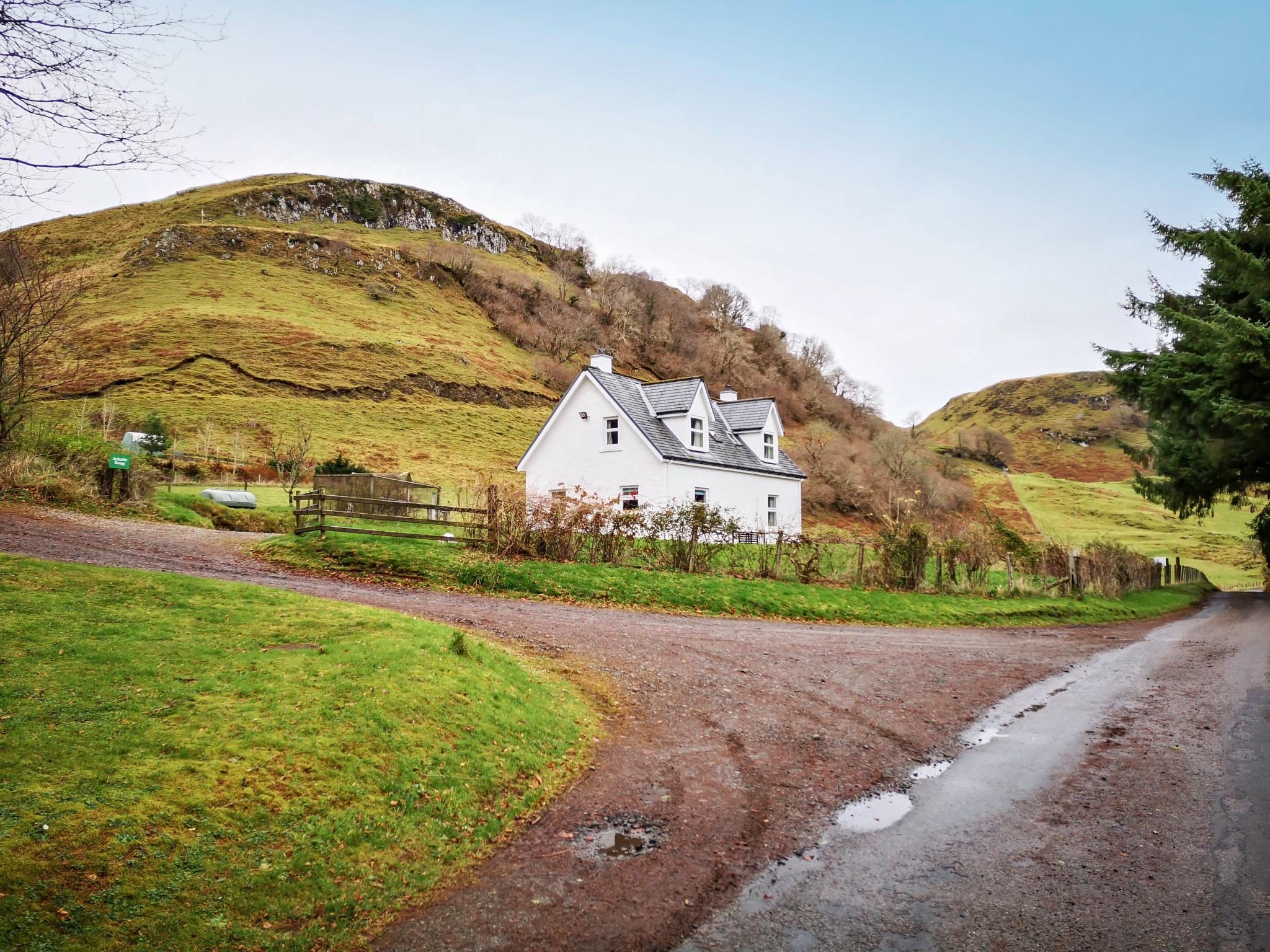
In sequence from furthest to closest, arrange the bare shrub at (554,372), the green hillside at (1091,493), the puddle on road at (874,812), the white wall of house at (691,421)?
the bare shrub at (554,372) < the green hillside at (1091,493) < the white wall of house at (691,421) < the puddle on road at (874,812)

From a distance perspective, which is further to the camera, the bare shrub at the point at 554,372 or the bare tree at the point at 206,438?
the bare shrub at the point at 554,372

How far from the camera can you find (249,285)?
277 feet

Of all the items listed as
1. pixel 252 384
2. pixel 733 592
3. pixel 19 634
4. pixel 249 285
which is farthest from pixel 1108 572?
pixel 249 285

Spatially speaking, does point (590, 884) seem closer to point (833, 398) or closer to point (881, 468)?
point (881, 468)

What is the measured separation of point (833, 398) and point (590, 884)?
352ft

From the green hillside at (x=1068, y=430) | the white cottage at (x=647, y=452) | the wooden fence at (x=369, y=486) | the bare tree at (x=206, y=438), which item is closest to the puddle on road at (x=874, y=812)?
the white cottage at (x=647, y=452)

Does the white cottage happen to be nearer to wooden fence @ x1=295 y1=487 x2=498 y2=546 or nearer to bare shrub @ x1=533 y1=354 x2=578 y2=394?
wooden fence @ x1=295 y1=487 x2=498 y2=546

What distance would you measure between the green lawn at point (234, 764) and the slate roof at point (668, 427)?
81.4 ft

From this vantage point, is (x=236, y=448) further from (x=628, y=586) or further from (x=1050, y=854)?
(x=1050, y=854)

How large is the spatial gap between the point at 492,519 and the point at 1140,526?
78579 millimetres

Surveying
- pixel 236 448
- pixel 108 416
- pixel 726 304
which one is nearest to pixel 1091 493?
pixel 726 304

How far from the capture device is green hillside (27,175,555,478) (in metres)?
59.0

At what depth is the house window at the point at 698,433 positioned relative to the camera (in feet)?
117

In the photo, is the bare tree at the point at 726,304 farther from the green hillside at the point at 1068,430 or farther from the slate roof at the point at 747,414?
the slate roof at the point at 747,414
